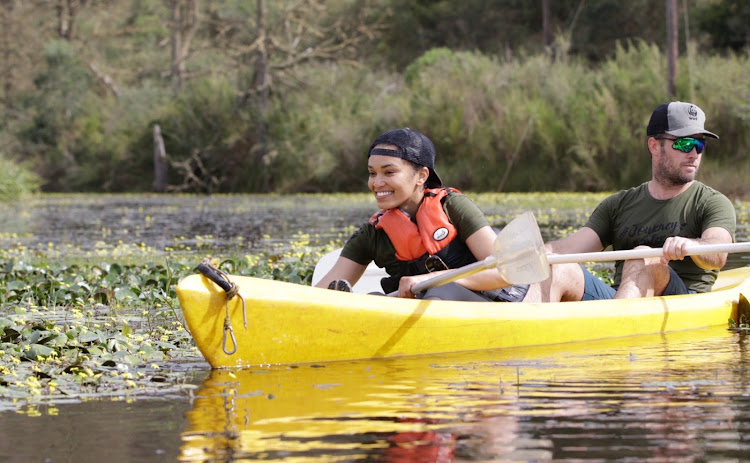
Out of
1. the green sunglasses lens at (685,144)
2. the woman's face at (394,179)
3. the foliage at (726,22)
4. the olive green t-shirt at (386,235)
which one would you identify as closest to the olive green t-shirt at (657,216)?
the green sunglasses lens at (685,144)

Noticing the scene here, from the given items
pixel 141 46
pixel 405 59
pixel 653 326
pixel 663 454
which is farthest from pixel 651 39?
pixel 663 454

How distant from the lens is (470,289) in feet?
18.7

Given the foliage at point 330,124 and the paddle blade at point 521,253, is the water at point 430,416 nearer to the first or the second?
the paddle blade at point 521,253

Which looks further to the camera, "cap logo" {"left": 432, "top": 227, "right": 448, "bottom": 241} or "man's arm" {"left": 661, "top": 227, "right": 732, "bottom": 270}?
"man's arm" {"left": 661, "top": 227, "right": 732, "bottom": 270}

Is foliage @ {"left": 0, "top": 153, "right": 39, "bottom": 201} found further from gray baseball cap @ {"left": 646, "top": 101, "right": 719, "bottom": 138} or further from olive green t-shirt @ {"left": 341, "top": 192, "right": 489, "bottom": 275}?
gray baseball cap @ {"left": 646, "top": 101, "right": 719, "bottom": 138}

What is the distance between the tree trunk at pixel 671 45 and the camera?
21.4 metres

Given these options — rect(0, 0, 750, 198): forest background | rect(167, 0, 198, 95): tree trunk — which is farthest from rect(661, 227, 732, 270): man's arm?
rect(167, 0, 198, 95): tree trunk

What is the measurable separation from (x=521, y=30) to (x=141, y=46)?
17.2 meters

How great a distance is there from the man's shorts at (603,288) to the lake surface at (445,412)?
0.33m

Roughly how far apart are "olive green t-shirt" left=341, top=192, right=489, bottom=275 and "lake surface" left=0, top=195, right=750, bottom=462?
1.73ft

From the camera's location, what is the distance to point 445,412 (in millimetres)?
4125

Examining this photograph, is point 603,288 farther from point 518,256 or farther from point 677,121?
point 518,256

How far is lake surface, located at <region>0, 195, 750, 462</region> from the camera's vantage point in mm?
3557

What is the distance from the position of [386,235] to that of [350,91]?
2567 centimetres
